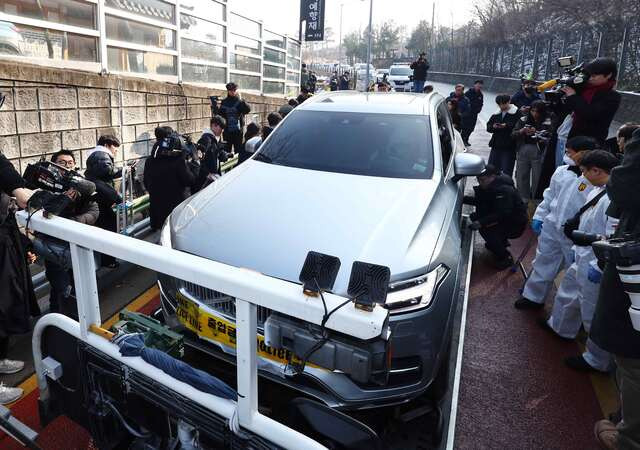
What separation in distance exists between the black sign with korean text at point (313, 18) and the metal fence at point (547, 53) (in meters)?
10.7

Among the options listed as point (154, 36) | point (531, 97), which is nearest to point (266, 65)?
point (154, 36)

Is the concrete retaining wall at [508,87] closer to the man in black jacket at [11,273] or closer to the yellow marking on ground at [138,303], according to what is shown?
the yellow marking on ground at [138,303]

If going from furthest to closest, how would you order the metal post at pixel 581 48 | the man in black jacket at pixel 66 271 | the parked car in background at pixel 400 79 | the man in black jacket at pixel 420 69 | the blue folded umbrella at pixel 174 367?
the parked car in background at pixel 400 79 → the man in black jacket at pixel 420 69 → the metal post at pixel 581 48 → the man in black jacket at pixel 66 271 → the blue folded umbrella at pixel 174 367

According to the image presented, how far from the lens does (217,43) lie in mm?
11008

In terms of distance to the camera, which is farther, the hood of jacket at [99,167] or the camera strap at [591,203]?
the hood of jacket at [99,167]

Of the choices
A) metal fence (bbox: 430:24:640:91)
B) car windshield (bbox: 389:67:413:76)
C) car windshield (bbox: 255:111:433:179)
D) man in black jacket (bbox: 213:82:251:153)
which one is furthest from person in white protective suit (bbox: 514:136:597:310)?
car windshield (bbox: 389:67:413:76)

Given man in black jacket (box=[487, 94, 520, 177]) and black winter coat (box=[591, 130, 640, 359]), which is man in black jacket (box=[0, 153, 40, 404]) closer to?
black winter coat (box=[591, 130, 640, 359])

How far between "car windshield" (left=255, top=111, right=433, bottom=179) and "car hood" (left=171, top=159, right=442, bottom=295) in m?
0.20

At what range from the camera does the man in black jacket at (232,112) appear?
873 cm

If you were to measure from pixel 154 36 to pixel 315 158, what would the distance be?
255 inches

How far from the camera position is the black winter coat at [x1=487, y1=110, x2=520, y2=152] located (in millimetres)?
7304

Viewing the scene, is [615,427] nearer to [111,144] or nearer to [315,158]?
[315,158]

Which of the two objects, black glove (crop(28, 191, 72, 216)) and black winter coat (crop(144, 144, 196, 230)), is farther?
black winter coat (crop(144, 144, 196, 230))

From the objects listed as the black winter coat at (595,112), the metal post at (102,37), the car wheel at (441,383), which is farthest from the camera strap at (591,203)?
the metal post at (102,37)
